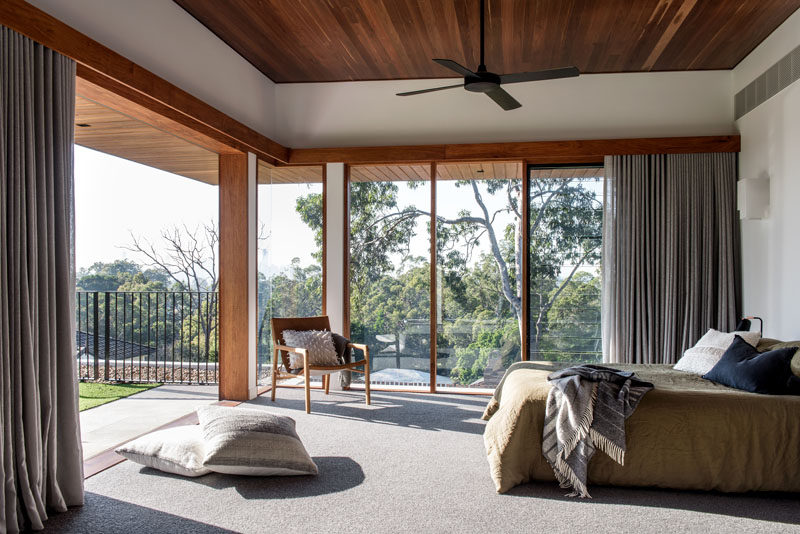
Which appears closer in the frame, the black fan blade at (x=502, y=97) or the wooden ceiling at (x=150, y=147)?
the black fan blade at (x=502, y=97)

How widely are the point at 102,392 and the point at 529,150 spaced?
16.2 ft

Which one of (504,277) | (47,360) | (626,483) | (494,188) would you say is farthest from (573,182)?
(47,360)

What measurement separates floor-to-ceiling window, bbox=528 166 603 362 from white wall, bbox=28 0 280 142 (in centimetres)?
289

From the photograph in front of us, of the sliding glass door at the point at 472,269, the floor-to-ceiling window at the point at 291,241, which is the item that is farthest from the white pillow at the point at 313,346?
the sliding glass door at the point at 472,269

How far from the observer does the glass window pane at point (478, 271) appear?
5988 mm

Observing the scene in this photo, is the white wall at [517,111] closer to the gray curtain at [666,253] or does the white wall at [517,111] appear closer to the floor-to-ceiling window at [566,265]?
the gray curtain at [666,253]

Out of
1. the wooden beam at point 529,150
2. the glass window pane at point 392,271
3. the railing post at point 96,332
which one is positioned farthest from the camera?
the railing post at point 96,332

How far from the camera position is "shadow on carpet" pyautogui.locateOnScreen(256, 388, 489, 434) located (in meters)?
4.77

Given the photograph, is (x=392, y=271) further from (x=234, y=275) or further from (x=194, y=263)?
(x=194, y=263)

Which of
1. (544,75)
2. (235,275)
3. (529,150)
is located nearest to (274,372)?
(235,275)

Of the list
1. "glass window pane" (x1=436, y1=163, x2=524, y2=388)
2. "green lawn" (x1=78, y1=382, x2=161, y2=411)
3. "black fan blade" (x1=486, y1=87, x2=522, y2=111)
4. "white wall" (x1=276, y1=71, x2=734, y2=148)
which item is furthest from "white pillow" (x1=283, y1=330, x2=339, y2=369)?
"black fan blade" (x1=486, y1=87, x2=522, y2=111)

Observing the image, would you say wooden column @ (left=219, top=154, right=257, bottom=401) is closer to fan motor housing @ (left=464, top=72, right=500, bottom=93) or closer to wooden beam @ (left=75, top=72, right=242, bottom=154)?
wooden beam @ (left=75, top=72, right=242, bottom=154)

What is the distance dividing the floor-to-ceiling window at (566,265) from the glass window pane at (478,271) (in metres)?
0.19

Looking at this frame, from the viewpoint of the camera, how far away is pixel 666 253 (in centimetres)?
565
